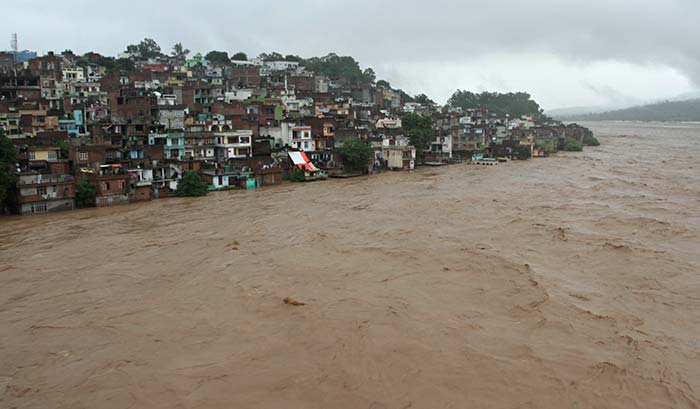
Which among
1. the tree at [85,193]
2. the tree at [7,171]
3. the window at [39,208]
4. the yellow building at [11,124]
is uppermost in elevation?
the yellow building at [11,124]

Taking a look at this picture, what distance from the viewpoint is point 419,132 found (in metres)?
29.6

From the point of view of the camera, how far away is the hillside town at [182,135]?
57.6ft

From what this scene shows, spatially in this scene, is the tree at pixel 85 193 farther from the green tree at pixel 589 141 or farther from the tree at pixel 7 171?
the green tree at pixel 589 141

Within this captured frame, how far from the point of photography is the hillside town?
1755 centimetres

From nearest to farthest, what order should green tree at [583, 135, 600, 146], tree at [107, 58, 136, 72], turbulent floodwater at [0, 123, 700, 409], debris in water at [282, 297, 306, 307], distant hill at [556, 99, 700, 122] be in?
turbulent floodwater at [0, 123, 700, 409] < debris in water at [282, 297, 306, 307] < tree at [107, 58, 136, 72] < green tree at [583, 135, 600, 146] < distant hill at [556, 99, 700, 122]

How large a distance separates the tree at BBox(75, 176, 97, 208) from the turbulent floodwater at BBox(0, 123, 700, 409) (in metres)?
0.52

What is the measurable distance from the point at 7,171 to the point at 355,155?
46.0ft

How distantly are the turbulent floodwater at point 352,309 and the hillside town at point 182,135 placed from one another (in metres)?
2.03

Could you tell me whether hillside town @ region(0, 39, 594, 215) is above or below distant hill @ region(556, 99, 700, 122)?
below

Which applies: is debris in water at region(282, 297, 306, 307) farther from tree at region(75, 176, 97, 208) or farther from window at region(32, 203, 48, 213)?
window at region(32, 203, 48, 213)

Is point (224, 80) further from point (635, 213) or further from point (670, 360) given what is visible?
point (670, 360)

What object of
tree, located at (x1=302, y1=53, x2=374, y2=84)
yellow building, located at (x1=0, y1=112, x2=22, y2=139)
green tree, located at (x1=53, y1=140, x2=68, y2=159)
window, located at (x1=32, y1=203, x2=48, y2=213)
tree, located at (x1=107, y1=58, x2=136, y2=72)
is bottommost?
window, located at (x1=32, y1=203, x2=48, y2=213)

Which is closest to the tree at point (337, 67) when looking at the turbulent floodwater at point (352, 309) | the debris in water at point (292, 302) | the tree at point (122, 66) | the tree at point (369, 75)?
the tree at point (369, 75)

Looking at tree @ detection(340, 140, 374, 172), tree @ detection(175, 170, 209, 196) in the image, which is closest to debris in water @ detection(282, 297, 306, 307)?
tree @ detection(175, 170, 209, 196)
